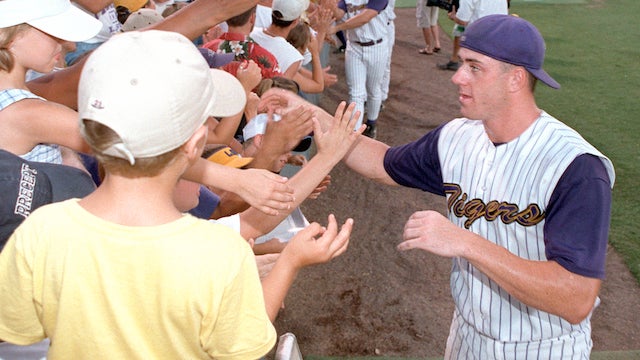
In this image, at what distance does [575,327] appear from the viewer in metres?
2.64

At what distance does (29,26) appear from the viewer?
91.6 inches

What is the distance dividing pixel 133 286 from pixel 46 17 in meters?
1.23

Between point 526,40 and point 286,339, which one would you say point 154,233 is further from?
point 526,40

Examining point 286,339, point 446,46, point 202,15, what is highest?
point 202,15

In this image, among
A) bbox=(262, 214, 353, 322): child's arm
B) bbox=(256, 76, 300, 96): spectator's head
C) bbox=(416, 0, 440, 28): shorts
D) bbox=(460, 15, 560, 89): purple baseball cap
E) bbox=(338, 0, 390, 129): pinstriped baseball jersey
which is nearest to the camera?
bbox=(262, 214, 353, 322): child's arm

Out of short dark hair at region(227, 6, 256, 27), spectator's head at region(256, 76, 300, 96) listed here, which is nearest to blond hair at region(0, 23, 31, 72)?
spectator's head at region(256, 76, 300, 96)

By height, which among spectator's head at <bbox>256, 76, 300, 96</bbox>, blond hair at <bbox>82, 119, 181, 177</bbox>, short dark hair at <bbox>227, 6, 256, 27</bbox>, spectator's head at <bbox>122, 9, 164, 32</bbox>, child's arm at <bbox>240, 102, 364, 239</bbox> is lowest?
spectator's head at <bbox>256, 76, 300, 96</bbox>

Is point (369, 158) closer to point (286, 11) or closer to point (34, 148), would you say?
point (34, 148)

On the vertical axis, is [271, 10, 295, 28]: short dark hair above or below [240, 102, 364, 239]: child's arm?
below

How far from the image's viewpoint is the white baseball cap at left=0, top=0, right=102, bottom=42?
2.28 meters

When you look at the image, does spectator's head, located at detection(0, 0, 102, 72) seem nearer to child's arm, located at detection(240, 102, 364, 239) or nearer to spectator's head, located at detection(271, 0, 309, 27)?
child's arm, located at detection(240, 102, 364, 239)

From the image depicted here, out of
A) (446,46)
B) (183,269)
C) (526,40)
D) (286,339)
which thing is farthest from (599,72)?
(183,269)

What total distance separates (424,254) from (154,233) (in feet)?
13.7

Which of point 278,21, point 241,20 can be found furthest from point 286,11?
point 241,20
